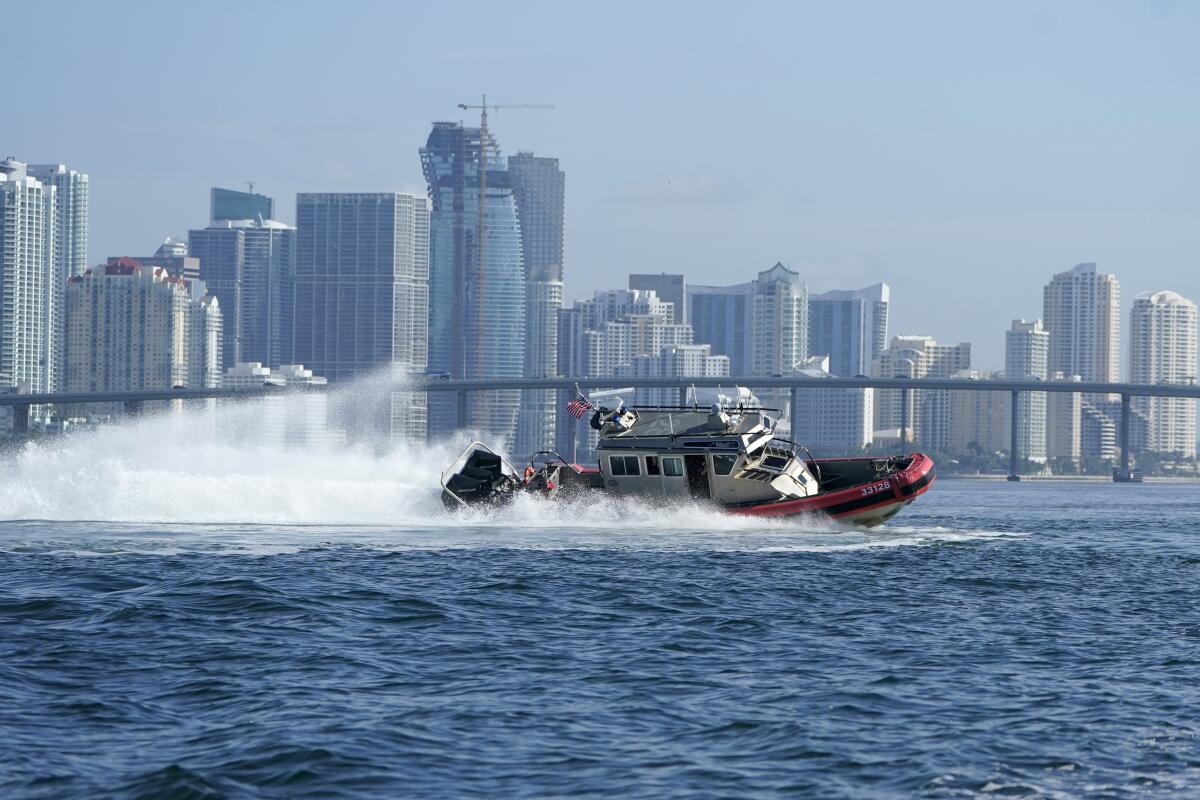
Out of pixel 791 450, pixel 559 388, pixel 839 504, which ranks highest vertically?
pixel 559 388

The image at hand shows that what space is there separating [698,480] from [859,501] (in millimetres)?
4421

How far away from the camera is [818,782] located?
16.8 metres

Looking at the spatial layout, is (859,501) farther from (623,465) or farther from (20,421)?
(20,421)

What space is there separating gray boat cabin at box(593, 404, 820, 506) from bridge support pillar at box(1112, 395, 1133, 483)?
5353 inches

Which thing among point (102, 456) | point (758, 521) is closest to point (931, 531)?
point (758, 521)

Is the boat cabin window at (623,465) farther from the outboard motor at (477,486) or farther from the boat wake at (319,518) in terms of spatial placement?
the outboard motor at (477,486)

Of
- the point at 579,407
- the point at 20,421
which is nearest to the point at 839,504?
the point at 579,407

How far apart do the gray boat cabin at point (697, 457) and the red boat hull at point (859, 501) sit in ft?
0.84

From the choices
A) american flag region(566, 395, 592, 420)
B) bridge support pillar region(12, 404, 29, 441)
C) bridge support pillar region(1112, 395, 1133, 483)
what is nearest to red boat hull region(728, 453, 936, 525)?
american flag region(566, 395, 592, 420)

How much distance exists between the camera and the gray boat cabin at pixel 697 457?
4712 centimetres

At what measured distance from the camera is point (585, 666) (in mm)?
22938

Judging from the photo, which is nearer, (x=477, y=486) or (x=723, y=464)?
(x=723, y=464)

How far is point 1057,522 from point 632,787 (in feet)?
168

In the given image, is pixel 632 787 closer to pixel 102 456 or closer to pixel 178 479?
pixel 178 479
